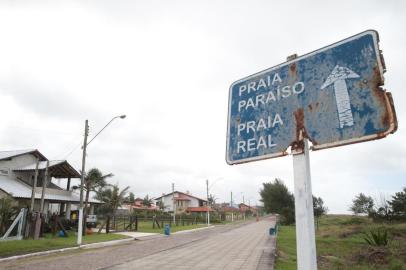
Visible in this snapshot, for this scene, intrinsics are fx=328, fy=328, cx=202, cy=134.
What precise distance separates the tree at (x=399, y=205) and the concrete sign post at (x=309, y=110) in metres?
42.7

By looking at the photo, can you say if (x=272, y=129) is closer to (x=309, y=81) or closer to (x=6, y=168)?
(x=309, y=81)

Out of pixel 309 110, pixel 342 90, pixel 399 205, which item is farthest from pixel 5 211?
pixel 399 205

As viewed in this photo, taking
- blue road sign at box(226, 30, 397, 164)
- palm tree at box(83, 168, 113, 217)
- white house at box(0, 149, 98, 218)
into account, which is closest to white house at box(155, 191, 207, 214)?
palm tree at box(83, 168, 113, 217)

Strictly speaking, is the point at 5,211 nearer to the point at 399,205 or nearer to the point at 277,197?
the point at 399,205

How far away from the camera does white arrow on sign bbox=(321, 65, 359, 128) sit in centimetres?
204

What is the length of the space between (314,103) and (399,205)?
43445 mm

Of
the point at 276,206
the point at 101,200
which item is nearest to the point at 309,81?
the point at 101,200

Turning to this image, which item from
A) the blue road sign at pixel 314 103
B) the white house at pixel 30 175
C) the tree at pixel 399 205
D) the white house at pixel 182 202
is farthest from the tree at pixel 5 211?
the white house at pixel 182 202

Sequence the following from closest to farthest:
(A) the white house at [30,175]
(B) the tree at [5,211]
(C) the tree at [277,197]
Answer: (B) the tree at [5,211]
(A) the white house at [30,175]
(C) the tree at [277,197]

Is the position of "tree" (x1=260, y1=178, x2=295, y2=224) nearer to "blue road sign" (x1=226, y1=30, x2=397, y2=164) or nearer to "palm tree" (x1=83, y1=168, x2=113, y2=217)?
"palm tree" (x1=83, y1=168, x2=113, y2=217)

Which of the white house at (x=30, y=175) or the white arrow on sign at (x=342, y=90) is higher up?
the white house at (x=30, y=175)

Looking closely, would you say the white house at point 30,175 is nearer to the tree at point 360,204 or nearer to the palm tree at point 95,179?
the palm tree at point 95,179

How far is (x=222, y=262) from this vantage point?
13438 millimetres

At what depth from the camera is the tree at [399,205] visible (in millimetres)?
38125
